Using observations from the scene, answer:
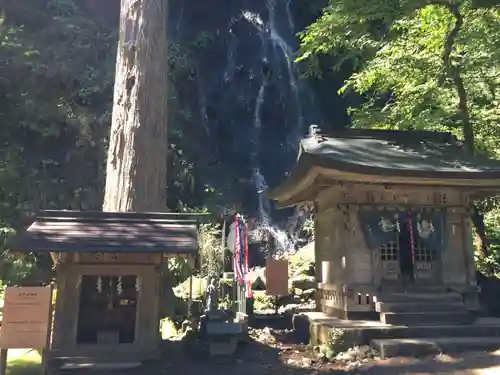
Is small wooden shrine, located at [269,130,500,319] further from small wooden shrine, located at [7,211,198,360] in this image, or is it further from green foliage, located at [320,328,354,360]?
small wooden shrine, located at [7,211,198,360]

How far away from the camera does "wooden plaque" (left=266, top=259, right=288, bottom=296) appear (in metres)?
12.2

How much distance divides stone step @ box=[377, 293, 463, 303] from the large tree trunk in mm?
4882

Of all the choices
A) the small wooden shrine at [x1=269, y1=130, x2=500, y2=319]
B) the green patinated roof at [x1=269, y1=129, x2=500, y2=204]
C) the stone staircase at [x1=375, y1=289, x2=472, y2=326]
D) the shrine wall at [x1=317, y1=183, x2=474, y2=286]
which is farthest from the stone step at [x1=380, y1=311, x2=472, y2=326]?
the green patinated roof at [x1=269, y1=129, x2=500, y2=204]

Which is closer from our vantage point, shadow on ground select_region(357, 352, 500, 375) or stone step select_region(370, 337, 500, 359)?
shadow on ground select_region(357, 352, 500, 375)

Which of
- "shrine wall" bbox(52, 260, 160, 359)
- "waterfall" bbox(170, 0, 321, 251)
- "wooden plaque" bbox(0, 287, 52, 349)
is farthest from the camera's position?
"waterfall" bbox(170, 0, 321, 251)

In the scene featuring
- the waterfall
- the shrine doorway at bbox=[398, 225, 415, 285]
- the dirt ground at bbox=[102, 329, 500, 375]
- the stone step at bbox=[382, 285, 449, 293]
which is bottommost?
the dirt ground at bbox=[102, 329, 500, 375]

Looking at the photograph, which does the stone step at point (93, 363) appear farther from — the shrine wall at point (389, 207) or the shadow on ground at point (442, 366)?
the shrine wall at point (389, 207)

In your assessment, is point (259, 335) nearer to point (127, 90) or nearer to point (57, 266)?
point (57, 266)

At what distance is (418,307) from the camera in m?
9.06

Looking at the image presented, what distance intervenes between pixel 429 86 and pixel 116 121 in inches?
330

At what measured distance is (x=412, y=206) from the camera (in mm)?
9781

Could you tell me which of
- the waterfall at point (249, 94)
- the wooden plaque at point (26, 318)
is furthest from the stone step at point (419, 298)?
the waterfall at point (249, 94)

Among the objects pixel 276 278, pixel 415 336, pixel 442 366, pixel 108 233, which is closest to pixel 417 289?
pixel 415 336

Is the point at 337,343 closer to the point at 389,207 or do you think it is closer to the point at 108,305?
the point at 389,207
